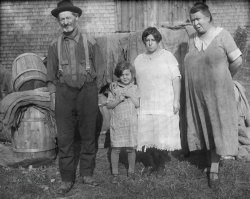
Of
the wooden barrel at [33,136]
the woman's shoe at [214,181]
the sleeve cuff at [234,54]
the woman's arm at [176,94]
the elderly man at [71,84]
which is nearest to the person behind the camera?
the sleeve cuff at [234,54]

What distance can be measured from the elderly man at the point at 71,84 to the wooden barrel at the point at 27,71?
74.4 inches

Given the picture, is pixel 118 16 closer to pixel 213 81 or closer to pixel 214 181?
pixel 213 81

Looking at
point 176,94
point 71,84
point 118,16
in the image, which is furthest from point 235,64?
point 118,16

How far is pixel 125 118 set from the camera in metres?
4.27

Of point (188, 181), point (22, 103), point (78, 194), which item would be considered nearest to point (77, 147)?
point (22, 103)

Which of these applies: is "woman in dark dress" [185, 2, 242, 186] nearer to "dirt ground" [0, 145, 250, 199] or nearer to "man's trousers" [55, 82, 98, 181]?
"dirt ground" [0, 145, 250, 199]

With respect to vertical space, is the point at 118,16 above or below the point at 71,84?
above

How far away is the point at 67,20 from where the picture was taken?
12.8 ft

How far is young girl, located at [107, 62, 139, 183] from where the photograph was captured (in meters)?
4.26

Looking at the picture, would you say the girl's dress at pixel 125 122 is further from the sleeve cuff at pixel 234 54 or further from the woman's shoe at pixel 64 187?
the sleeve cuff at pixel 234 54

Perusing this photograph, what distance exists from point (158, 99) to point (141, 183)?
1048 mm

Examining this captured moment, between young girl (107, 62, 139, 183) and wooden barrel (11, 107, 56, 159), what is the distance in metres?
1.23

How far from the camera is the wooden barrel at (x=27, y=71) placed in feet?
19.4

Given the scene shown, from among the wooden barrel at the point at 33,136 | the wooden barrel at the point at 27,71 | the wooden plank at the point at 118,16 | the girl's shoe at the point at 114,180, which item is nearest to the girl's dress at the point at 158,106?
the girl's shoe at the point at 114,180
